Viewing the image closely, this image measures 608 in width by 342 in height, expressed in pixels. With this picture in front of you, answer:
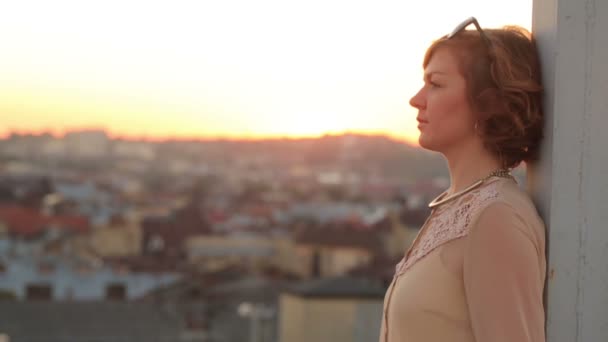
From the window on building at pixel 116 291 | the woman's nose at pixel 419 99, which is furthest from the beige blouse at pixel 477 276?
the window on building at pixel 116 291

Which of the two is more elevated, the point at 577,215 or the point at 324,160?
the point at 577,215

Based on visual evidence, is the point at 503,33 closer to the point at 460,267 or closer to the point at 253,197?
the point at 460,267

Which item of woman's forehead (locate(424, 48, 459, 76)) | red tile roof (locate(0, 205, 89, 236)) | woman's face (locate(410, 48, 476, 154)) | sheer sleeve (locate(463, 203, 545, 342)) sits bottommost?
red tile roof (locate(0, 205, 89, 236))

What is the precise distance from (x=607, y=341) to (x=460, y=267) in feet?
0.65

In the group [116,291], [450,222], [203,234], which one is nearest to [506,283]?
[450,222]

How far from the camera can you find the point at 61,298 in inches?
800

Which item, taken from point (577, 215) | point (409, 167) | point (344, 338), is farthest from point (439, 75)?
point (409, 167)

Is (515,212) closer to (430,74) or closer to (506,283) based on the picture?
(506,283)

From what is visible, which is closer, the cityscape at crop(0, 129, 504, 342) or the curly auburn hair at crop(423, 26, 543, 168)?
the curly auburn hair at crop(423, 26, 543, 168)

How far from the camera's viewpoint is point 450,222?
1.33 m

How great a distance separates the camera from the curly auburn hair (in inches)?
51.0

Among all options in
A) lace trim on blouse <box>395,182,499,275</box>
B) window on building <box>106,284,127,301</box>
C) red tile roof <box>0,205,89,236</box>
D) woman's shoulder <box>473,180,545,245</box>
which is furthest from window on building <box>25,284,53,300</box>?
woman's shoulder <box>473,180,545,245</box>

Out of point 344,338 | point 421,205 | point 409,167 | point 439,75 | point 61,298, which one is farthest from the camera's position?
point 409,167

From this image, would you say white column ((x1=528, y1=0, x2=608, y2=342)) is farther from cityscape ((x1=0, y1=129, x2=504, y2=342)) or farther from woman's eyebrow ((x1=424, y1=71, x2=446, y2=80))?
cityscape ((x1=0, y1=129, x2=504, y2=342))
